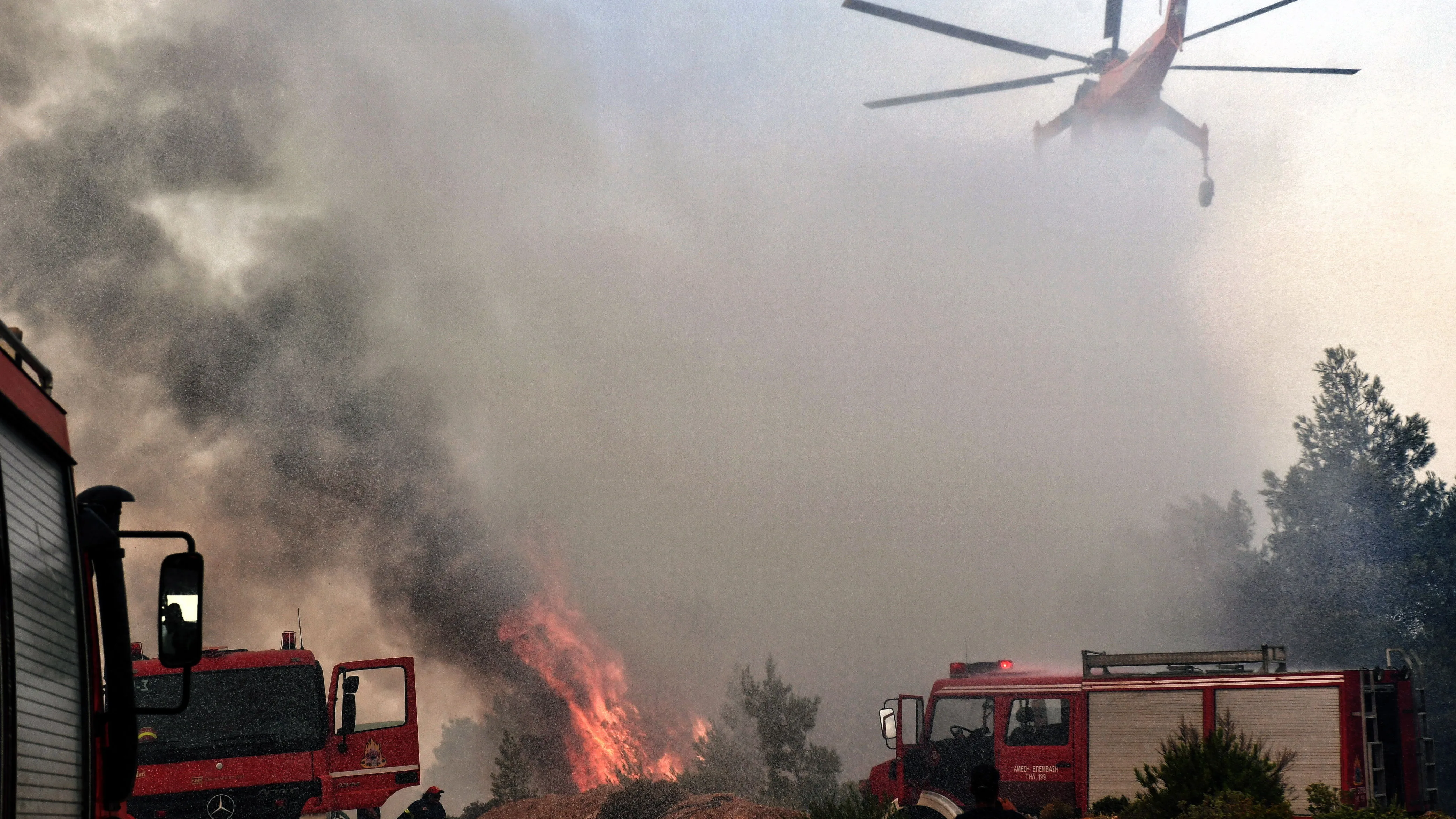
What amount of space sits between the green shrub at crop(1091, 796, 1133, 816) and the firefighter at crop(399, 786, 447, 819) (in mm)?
8792

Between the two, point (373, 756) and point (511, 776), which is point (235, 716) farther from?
point (511, 776)

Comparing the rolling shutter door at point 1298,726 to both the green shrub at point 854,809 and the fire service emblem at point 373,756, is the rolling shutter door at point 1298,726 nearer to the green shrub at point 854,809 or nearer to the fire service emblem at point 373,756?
the green shrub at point 854,809

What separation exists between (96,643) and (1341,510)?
49.8m

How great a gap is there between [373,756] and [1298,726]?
11542mm

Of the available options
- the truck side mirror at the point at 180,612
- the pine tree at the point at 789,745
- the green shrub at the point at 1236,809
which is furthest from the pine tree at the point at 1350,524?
the truck side mirror at the point at 180,612

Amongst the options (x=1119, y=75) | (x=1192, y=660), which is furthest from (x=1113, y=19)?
(x=1192, y=660)

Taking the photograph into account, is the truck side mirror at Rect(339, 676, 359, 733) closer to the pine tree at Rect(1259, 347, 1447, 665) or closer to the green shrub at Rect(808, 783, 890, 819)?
the green shrub at Rect(808, 783, 890, 819)

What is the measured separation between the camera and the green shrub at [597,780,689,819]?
21.5 metres

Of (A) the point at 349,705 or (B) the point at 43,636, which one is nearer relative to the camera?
(B) the point at 43,636

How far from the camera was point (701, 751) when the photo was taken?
4200 cm

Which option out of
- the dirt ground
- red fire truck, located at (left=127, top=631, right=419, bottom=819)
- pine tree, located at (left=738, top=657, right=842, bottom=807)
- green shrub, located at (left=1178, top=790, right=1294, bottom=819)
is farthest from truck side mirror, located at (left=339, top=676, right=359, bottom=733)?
pine tree, located at (left=738, top=657, right=842, bottom=807)

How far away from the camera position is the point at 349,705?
16.8m

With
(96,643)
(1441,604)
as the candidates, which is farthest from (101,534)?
(1441,604)

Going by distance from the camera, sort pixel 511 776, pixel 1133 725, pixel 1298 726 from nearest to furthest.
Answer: pixel 1298 726 → pixel 1133 725 → pixel 511 776
